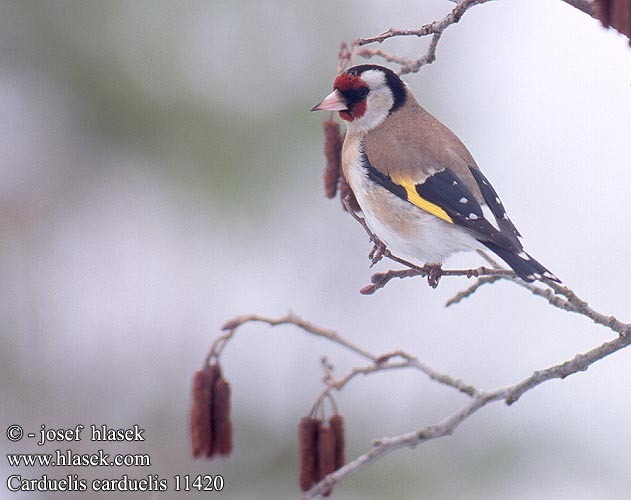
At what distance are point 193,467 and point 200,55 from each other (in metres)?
2.04

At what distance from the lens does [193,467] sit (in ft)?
13.7

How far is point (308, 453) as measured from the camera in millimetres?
1779

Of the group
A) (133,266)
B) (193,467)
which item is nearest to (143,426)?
(193,467)

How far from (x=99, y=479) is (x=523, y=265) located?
2.53 meters

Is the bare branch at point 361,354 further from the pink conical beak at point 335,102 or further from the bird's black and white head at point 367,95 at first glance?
the bird's black and white head at point 367,95

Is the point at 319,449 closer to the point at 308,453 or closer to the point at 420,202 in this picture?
the point at 308,453

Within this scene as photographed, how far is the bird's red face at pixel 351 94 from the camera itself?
8.44ft

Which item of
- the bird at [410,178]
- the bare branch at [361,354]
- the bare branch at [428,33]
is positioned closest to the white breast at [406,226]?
the bird at [410,178]

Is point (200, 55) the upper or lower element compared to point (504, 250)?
upper

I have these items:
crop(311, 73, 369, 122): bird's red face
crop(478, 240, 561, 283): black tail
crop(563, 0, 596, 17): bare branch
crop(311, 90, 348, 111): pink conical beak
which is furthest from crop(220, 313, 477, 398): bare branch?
crop(311, 73, 369, 122): bird's red face

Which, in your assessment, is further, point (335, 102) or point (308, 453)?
point (335, 102)

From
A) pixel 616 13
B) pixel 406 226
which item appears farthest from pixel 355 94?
pixel 616 13

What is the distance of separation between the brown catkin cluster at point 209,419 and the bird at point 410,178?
68cm

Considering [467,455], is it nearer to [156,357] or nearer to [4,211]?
[156,357]
